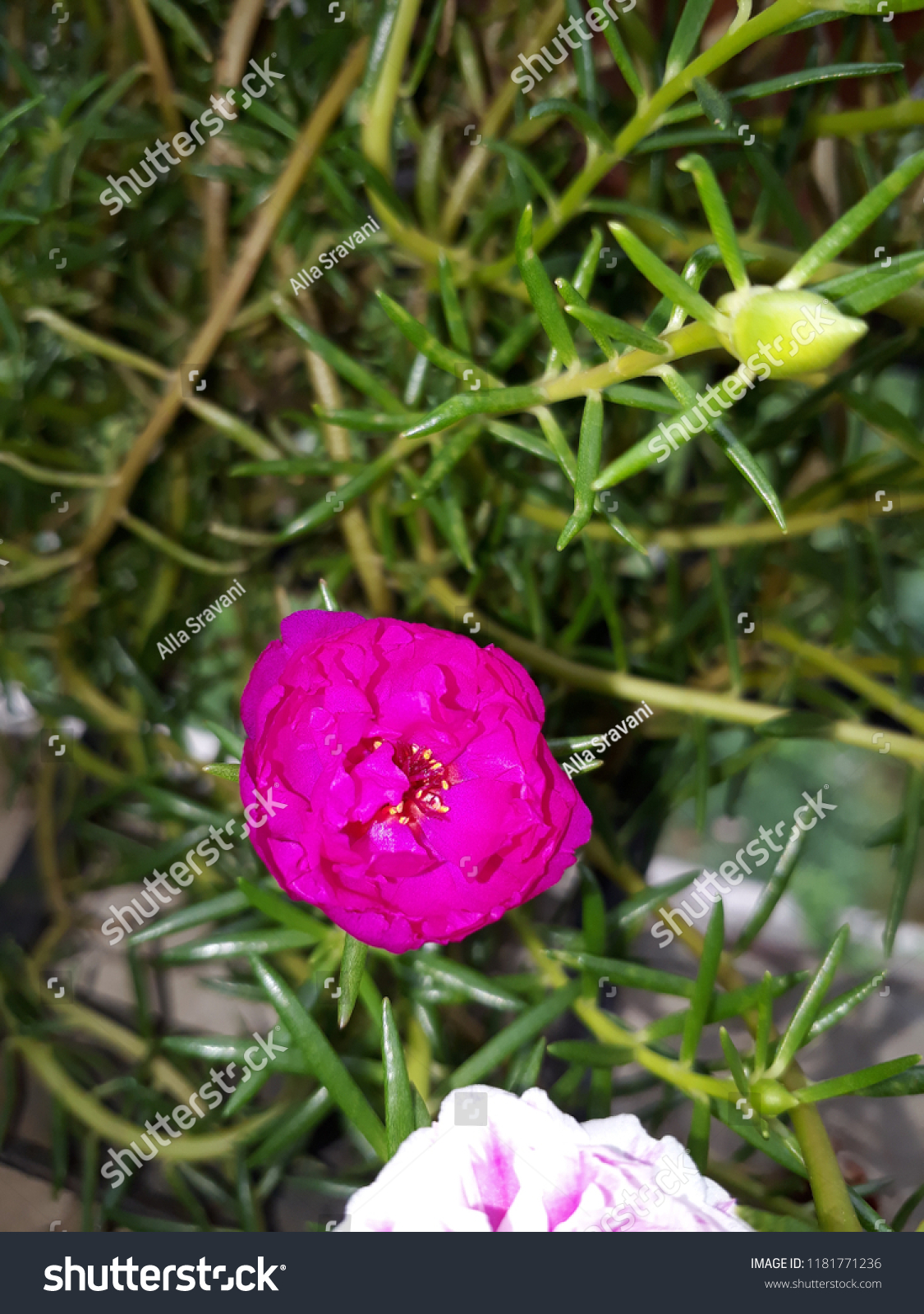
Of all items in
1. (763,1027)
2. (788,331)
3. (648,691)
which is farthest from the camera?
(648,691)

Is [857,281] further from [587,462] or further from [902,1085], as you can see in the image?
[902,1085]

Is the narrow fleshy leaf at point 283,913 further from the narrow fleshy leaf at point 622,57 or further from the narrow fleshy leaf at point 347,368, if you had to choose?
the narrow fleshy leaf at point 622,57

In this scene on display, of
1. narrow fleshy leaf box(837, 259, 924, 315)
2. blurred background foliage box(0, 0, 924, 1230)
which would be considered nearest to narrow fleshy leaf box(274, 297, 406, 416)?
blurred background foliage box(0, 0, 924, 1230)

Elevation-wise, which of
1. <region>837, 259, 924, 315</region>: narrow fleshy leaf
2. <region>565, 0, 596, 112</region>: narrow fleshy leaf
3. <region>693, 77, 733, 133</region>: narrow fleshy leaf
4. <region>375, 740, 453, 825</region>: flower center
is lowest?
<region>375, 740, 453, 825</region>: flower center

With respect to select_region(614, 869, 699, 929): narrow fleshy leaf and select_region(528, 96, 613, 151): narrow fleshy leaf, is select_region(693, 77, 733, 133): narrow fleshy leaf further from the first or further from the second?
select_region(614, 869, 699, 929): narrow fleshy leaf

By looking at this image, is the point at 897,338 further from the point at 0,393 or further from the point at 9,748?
the point at 9,748

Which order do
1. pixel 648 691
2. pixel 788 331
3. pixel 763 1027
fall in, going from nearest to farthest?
pixel 788 331, pixel 763 1027, pixel 648 691

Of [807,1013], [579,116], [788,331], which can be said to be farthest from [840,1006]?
[579,116]

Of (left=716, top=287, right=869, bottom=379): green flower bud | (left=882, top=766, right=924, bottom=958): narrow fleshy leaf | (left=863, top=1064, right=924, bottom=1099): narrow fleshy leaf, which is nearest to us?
(left=716, top=287, right=869, bottom=379): green flower bud

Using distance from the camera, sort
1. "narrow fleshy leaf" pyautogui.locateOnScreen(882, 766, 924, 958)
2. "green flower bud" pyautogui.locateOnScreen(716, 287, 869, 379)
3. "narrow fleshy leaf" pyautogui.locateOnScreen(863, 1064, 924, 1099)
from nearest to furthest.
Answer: "green flower bud" pyautogui.locateOnScreen(716, 287, 869, 379)
"narrow fleshy leaf" pyautogui.locateOnScreen(863, 1064, 924, 1099)
"narrow fleshy leaf" pyautogui.locateOnScreen(882, 766, 924, 958)
